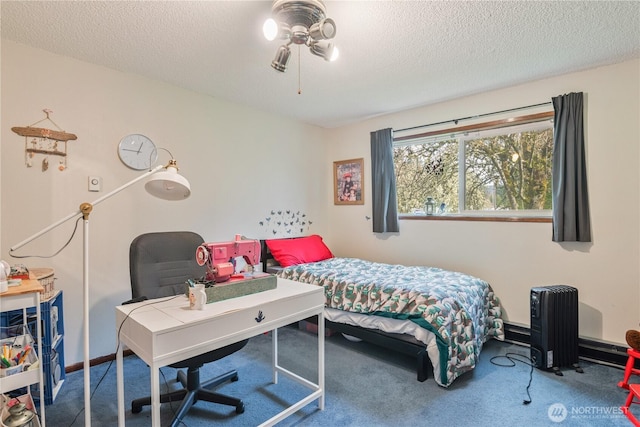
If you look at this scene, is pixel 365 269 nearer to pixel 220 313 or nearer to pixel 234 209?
pixel 234 209

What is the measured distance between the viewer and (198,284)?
5.07 ft

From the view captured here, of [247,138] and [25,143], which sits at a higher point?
[247,138]

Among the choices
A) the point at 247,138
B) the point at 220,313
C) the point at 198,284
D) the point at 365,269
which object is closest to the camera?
the point at 220,313

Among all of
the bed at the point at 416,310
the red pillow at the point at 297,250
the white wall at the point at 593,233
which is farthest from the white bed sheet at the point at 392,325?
the white wall at the point at 593,233

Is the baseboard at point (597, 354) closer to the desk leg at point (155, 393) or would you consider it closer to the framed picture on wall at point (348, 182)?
the desk leg at point (155, 393)

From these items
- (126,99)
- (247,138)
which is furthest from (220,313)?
(247,138)

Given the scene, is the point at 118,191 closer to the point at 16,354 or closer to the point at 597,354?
the point at 16,354

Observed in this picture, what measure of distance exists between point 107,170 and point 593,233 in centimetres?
396

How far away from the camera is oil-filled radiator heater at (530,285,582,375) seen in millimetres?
2357

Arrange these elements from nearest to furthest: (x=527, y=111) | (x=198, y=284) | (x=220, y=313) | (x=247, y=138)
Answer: (x=220, y=313)
(x=198, y=284)
(x=527, y=111)
(x=247, y=138)

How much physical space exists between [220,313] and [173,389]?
1.19 metres

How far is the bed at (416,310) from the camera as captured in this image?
220cm

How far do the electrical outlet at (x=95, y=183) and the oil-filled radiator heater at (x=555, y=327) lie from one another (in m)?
3.46

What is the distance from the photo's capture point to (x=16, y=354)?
4.93 feet
